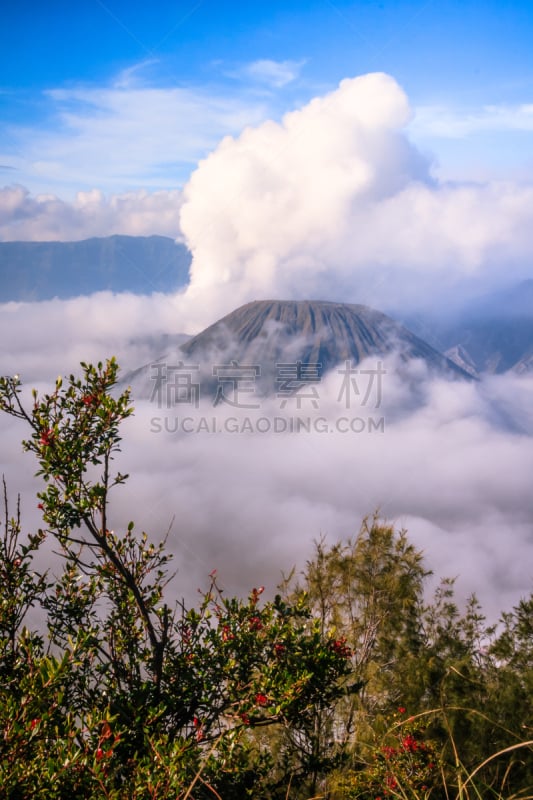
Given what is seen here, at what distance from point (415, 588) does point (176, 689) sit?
10.8m

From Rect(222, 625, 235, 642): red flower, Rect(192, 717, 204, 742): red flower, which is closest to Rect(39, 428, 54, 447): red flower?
Rect(222, 625, 235, 642): red flower

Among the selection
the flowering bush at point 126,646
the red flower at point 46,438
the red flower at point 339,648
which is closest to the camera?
the flowering bush at point 126,646

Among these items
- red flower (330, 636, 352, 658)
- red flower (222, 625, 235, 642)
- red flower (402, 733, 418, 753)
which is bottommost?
red flower (402, 733, 418, 753)

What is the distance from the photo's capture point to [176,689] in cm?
480

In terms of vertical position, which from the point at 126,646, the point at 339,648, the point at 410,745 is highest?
the point at 339,648

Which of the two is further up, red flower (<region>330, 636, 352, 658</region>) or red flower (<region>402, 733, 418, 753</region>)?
red flower (<region>330, 636, 352, 658</region>)

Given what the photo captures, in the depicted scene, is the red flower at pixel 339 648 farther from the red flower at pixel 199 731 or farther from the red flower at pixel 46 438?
the red flower at pixel 46 438

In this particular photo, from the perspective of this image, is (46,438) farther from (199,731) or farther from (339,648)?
(339,648)

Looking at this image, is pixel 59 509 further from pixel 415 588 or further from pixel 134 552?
pixel 415 588

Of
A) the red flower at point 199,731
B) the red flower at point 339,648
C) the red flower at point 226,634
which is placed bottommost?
the red flower at point 199,731

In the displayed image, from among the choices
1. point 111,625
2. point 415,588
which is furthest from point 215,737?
point 415,588

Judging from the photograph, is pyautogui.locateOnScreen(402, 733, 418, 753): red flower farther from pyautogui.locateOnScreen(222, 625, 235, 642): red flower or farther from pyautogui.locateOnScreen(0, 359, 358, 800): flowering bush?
pyautogui.locateOnScreen(222, 625, 235, 642): red flower

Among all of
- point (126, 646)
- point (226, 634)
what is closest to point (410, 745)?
point (226, 634)

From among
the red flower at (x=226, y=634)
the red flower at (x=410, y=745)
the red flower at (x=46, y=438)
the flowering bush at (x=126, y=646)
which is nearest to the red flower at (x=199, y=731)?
the flowering bush at (x=126, y=646)
